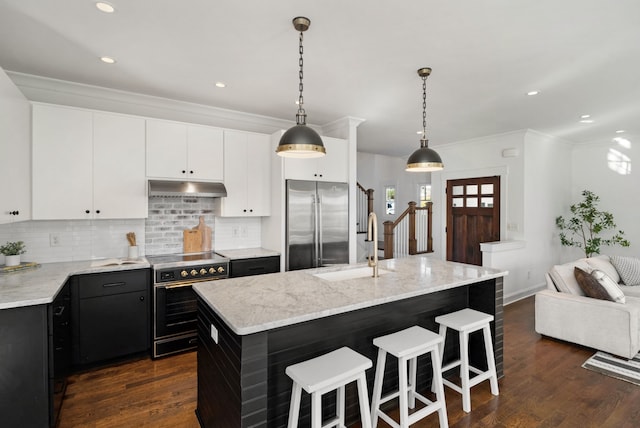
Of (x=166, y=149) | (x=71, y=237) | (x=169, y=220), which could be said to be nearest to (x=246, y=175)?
(x=166, y=149)

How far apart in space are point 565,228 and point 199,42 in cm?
678

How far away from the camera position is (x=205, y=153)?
3791 millimetres

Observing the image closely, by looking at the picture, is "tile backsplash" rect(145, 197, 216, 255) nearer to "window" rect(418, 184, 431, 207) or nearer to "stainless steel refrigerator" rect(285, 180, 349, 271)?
"stainless steel refrigerator" rect(285, 180, 349, 271)

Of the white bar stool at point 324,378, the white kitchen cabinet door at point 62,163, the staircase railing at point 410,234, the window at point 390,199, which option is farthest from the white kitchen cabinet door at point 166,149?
the window at point 390,199

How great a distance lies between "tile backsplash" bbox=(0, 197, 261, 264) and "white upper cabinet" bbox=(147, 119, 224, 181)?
44cm

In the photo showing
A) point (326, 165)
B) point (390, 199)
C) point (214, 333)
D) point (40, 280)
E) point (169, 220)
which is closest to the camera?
point (214, 333)

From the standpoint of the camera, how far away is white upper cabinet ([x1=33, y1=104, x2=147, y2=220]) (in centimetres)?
301

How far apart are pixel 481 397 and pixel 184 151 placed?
3645 mm

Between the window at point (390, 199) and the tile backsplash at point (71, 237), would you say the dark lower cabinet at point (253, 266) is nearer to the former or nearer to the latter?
the tile backsplash at point (71, 237)

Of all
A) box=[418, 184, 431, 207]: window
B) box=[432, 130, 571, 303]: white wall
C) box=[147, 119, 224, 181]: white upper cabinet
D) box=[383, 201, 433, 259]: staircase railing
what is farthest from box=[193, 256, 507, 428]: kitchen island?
box=[418, 184, 431, 207]: window

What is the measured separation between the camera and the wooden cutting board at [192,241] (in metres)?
3.98

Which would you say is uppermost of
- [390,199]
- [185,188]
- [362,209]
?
[390,199]

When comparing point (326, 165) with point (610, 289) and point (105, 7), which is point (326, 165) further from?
point (610, 289)

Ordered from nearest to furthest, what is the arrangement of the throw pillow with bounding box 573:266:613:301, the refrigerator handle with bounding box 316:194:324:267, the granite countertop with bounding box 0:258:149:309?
the granite countertop with bounding box 0:258:149:309
the throw pillow with bounding box 573:266:613:301
the refrigerator handle with bounding box 316:194:324:267
